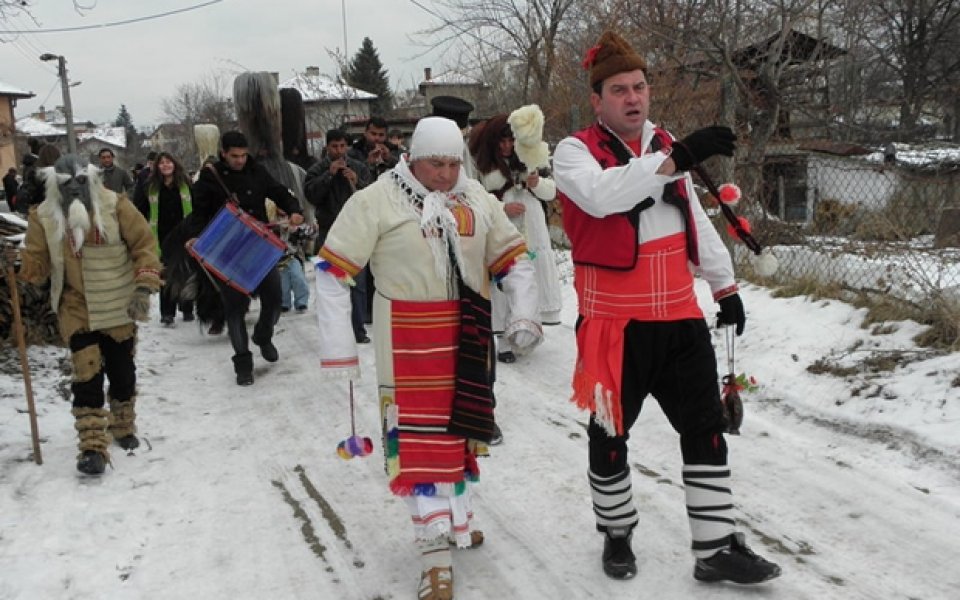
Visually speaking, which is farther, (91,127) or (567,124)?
(91,127)

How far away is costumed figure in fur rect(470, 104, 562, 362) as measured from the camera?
5.65 meters

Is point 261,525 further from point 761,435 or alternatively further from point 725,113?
point 725,113

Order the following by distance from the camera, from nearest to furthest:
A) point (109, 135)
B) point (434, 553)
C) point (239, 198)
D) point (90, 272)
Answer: point (434, 553) < point (90, 272) < point (239, 198) < point (109, 135)

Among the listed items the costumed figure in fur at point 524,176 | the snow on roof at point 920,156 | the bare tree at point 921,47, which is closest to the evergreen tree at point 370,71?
the bare tree at point 921,47

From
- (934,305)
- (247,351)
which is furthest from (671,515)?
(247,351)

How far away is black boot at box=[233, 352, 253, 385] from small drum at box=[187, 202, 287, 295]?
0.54 m

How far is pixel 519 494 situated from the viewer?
13.7ft

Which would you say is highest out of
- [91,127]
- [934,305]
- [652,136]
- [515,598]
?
[91,127]

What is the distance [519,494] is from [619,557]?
962 mm

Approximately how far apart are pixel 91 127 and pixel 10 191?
95146 mm

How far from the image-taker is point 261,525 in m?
3.94

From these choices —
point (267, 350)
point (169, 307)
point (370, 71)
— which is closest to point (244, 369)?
point (267, 350)

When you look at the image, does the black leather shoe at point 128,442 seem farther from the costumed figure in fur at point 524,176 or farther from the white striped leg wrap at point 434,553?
the white striped leg wrap at point 434,553

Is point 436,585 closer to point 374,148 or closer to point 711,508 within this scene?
point 711,508
